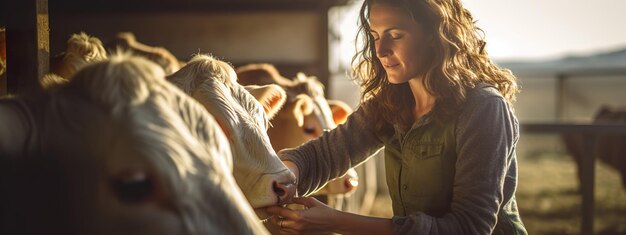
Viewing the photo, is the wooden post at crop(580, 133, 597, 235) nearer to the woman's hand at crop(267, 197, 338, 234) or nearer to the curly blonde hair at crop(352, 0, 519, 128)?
the curly blonde hair at crop(352, 0, 519, 128)

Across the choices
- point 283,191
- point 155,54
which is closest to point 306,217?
point 283,191

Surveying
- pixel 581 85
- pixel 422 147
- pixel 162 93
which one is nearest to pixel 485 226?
pixel 422 147

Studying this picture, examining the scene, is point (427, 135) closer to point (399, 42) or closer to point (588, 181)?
point (399, 42)

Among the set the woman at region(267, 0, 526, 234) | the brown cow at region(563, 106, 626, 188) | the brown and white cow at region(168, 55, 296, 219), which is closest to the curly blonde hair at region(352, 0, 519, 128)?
the woman at region(267, 0, 526, 234)

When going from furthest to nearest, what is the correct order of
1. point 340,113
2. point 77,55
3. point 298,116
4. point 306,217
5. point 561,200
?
1. point 561,200
2. point 340,113
3. point 298,116
4. point 77,55
5. point 306,217

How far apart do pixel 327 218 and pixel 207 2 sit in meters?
7.30

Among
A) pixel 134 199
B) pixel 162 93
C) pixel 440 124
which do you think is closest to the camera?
Answer: pixel 134 199

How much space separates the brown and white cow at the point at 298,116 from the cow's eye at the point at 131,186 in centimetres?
259

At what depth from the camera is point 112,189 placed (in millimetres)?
1164

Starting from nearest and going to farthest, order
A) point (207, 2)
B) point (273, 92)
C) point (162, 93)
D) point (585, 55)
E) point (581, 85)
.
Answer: point (162, 93), point (273, 92), point (207, 2), point (581, 85), point (585, 55)

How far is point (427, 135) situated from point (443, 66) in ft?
0.79

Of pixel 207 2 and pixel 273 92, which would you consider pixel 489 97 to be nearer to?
pixel 273 92

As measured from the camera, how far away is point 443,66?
7.51ft

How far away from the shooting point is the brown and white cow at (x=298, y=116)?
13.5 feet
